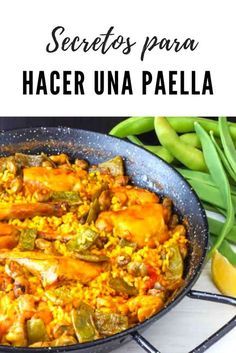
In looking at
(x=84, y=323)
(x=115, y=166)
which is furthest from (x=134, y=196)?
(x=84, y=323)

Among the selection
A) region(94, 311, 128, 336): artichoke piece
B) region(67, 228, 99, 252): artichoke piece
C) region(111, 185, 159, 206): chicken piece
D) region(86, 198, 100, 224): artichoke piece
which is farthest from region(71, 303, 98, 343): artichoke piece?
region(111, 185, 159, 206): chicken piece

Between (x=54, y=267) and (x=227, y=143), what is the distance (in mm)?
847

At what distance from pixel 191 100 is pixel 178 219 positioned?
0.71 meters

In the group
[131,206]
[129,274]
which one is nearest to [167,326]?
[129,274]

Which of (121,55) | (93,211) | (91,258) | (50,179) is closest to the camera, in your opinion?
(91,258)

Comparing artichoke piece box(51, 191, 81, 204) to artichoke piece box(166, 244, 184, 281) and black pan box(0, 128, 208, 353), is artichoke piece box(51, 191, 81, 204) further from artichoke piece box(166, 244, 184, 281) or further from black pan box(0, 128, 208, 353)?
artichoke piece box(166, 244, 184, 281)

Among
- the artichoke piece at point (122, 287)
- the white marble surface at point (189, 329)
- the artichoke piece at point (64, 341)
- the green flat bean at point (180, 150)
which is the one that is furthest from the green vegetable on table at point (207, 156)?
the artichoke piece at point (64, 341)

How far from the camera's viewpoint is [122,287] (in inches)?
86.3

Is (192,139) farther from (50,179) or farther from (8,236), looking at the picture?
(8,236)

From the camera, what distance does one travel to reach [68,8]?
3.10 metres

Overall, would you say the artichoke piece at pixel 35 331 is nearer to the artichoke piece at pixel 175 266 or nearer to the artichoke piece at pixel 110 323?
the artichoke piece at pixel 110 323

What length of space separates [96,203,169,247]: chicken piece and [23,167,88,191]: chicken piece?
7.4 inches

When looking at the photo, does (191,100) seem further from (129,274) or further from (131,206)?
(129,274)

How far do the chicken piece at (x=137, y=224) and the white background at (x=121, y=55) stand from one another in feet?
2.23
